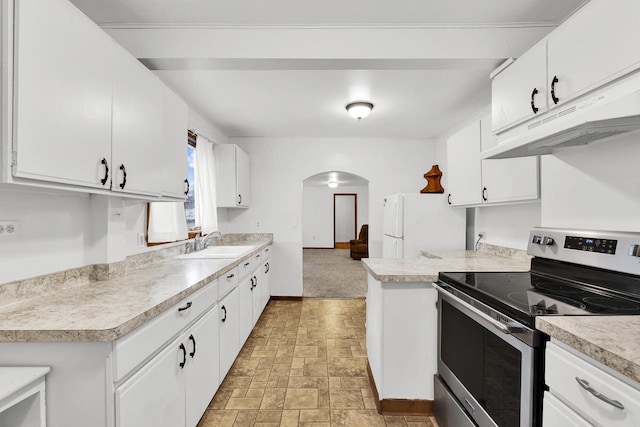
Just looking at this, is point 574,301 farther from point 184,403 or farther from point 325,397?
point 184,403

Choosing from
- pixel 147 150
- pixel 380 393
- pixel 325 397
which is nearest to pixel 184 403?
pixel 325 397

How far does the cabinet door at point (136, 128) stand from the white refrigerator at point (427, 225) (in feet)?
8.33

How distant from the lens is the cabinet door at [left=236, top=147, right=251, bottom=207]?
4.00 metres

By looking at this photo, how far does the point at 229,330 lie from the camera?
93.4 inches

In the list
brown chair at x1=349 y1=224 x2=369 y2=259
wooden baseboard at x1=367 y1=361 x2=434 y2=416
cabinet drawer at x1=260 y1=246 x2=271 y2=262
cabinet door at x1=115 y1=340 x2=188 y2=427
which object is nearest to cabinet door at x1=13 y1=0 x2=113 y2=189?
cabinet door at x1=115 y1=340 x2=188 y2=427

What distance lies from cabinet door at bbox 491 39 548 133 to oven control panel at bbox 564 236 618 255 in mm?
713

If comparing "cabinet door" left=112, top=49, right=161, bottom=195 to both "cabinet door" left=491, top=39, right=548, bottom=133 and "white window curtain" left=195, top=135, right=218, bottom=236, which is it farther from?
Answer: "cabinet door" left=491, top=39, right=548, bottom=133

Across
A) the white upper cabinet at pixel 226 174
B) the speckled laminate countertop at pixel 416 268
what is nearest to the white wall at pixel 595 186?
the speckled laminate countertop at pixel 416 268

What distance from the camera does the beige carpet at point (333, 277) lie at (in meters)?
5.02

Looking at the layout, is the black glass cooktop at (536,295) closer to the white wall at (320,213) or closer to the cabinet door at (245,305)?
the cabinet door at (245,305)

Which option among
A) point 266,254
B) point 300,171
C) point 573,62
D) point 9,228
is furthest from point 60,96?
point 300,171

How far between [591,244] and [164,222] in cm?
280

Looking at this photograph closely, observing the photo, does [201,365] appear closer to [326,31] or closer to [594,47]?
[326,31]

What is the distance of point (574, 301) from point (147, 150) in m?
2.21
